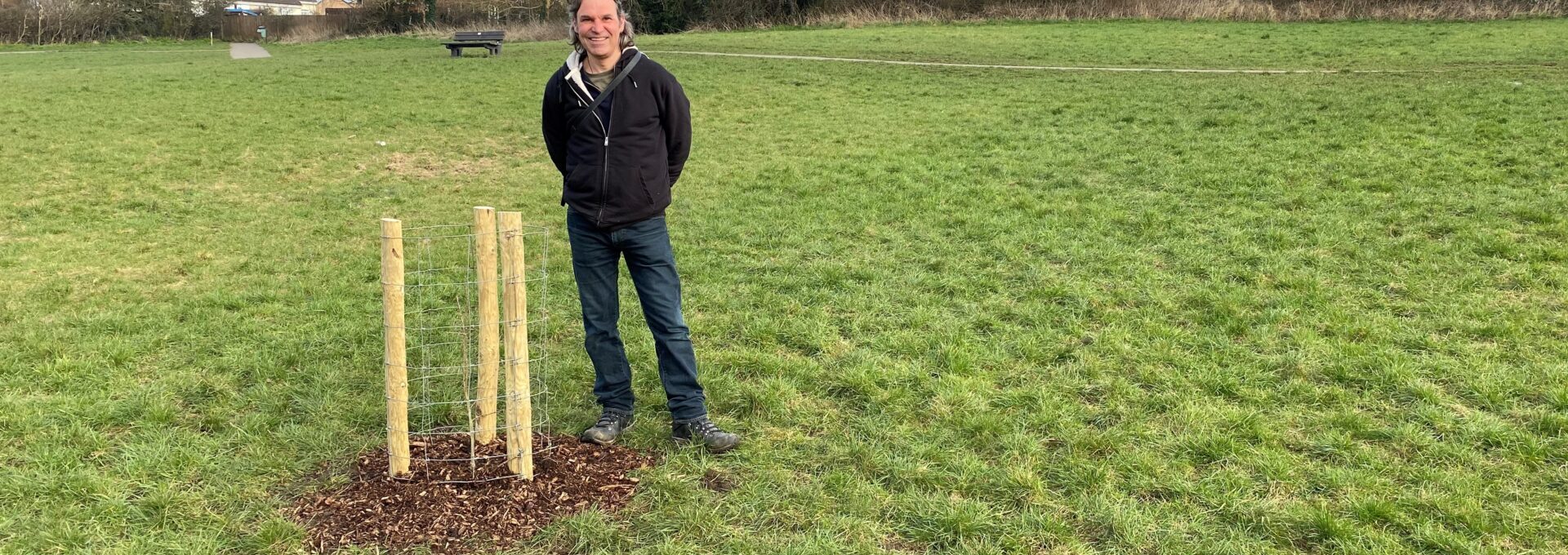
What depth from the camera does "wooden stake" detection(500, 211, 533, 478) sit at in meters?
3.10

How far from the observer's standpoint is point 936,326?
5195 mm

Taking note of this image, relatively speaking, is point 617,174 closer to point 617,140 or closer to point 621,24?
point 617,140

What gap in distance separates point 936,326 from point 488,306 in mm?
2802

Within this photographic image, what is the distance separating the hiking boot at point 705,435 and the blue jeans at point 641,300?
0.03 m

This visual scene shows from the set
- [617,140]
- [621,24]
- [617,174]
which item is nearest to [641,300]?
[617,174]

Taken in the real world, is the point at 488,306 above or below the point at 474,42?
below

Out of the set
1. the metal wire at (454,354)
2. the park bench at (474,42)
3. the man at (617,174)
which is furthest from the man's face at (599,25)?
the park bench at (474,42)

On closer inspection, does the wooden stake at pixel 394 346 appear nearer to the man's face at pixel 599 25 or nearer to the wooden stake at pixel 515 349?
the wooden stake at pixel 515 349

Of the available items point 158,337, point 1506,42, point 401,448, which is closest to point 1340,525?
point 401,448

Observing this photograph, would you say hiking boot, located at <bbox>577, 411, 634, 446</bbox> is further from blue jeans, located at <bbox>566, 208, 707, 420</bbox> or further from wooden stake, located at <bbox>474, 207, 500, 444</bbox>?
wooden stake, located at <bbox>474, 207, 500, 444</bbox>

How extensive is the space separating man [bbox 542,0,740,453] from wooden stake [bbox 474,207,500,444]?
42 centimetres

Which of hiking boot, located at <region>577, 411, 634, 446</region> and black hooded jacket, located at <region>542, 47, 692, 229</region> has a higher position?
black hooded jacket, located at <region>542, 47, 692, 229</region>

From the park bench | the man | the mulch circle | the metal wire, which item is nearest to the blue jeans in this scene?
→ the man

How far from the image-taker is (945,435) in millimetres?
3834
